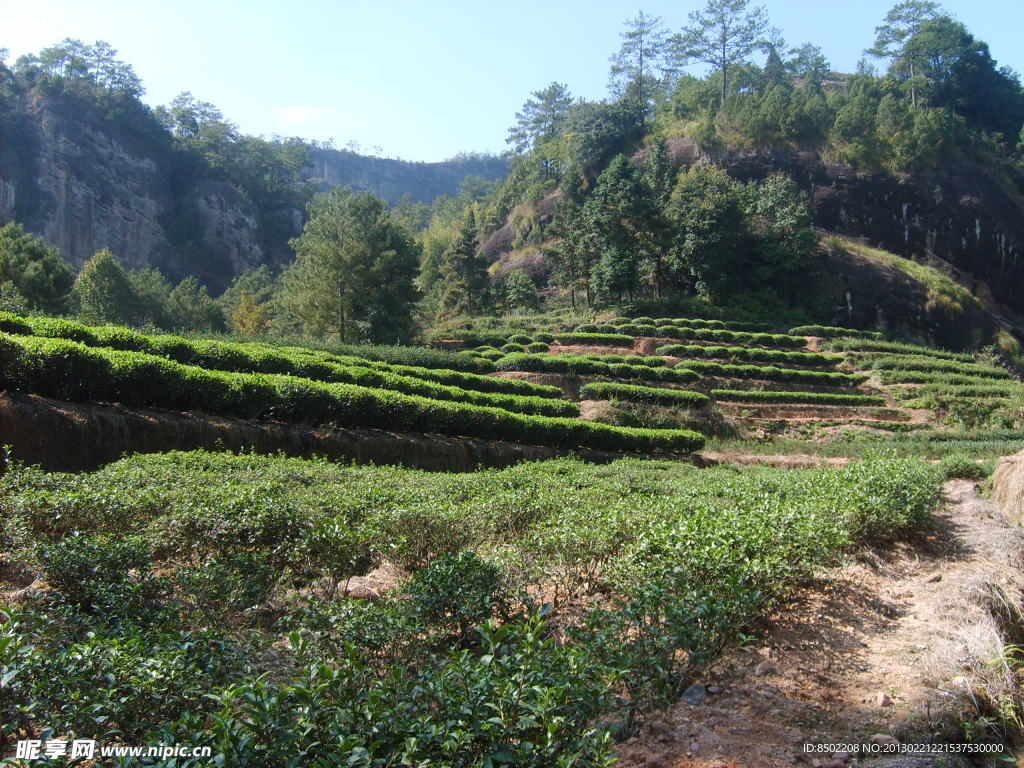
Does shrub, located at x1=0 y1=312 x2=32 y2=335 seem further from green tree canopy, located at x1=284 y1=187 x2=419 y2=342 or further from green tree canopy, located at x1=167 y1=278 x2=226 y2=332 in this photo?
green tree canopy, located at x1=167 y1=278 x2=226 y2=332

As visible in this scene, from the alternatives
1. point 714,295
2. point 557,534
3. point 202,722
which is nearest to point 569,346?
point 714,295

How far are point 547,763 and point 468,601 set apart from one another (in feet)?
5.61

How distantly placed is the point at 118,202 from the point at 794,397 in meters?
77.5

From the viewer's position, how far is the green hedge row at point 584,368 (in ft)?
98.5

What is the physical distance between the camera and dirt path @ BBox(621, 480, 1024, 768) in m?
3.99

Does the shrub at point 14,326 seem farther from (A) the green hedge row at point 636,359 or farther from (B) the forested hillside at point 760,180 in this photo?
(B) the forested hillside at point 760,180

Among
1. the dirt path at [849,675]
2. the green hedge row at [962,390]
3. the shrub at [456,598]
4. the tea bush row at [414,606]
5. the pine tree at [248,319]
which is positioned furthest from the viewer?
the pine tree at [248,319]

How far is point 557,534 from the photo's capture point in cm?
577

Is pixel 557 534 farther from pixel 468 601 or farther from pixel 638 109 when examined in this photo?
pixel 638 109

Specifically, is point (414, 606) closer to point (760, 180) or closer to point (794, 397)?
point (794, 397)

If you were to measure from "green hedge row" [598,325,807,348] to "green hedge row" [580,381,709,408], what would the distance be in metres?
12.4

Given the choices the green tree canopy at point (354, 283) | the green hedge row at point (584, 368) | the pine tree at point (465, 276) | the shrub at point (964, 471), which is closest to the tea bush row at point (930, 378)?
the green hedge row at point (584, 368)

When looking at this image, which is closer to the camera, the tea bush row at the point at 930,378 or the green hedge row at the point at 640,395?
the green hedge row at the point at 640,395

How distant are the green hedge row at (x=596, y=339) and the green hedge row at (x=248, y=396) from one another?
17.7 metres
